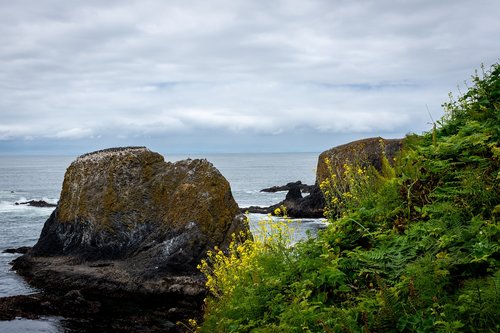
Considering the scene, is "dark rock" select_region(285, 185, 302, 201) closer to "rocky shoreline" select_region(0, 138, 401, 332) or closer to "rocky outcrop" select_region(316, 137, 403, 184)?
"rocky outcrop" select_region(316, 137, 403, 184)

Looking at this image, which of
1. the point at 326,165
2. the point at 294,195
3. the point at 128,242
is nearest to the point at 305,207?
the point at 294,195

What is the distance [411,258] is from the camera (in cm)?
524

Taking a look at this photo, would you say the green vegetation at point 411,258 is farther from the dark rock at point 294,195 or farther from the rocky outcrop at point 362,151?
the dark rock at point 294,195

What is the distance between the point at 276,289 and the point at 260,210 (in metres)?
45.1

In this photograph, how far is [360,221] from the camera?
21.3 feet

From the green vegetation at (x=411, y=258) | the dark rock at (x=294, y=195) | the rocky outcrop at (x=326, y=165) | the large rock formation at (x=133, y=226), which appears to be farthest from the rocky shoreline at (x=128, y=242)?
the dark rock at (x=294, y=195)

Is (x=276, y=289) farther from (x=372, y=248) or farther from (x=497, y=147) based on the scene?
(x=497, y=147)

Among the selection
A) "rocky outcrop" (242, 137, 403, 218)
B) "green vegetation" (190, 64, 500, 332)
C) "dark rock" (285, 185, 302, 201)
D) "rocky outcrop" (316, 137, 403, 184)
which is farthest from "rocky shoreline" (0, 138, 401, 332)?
"dark rock" (285, 185, 302, 201)

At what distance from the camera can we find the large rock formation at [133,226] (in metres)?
20.9

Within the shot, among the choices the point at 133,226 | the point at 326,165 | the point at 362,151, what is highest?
the point at 362,151

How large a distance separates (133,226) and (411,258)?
64.3 ft

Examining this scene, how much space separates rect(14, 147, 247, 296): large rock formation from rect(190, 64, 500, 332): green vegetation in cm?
1377

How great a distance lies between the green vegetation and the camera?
4.43 meters

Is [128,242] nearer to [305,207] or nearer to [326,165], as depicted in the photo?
[326,165]
